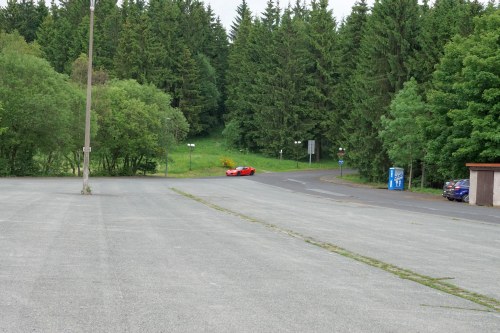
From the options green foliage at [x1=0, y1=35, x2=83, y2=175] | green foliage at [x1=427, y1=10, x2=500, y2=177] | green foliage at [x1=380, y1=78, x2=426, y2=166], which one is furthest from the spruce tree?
green foliage at [x1=0, y1=35, x2=83, y2=175]

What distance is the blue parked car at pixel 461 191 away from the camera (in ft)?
137

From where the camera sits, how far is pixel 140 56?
4326 inches

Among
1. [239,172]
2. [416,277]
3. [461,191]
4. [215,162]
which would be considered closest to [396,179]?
[461,191]

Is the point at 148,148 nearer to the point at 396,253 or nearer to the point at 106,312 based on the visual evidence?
the point at 396,253

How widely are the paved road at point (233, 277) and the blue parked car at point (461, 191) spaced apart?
24197 millimetres

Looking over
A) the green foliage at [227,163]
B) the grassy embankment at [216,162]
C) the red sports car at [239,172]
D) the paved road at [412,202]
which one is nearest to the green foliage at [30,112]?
the grassy embankment at [216,162]

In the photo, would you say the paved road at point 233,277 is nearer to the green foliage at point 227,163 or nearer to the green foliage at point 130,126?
the green foliage at point 130,126

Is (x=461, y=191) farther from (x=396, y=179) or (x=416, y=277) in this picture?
(x=416, y=277)

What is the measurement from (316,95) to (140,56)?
31.5m

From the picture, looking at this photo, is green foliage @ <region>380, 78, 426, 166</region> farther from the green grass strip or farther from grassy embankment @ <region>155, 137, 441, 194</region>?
the green grass strip

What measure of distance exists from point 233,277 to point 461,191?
3556 cm

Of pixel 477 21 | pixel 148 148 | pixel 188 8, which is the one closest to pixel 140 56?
pixel 188 8

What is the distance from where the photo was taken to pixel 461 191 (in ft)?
138

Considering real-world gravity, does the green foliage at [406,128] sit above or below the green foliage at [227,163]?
above
